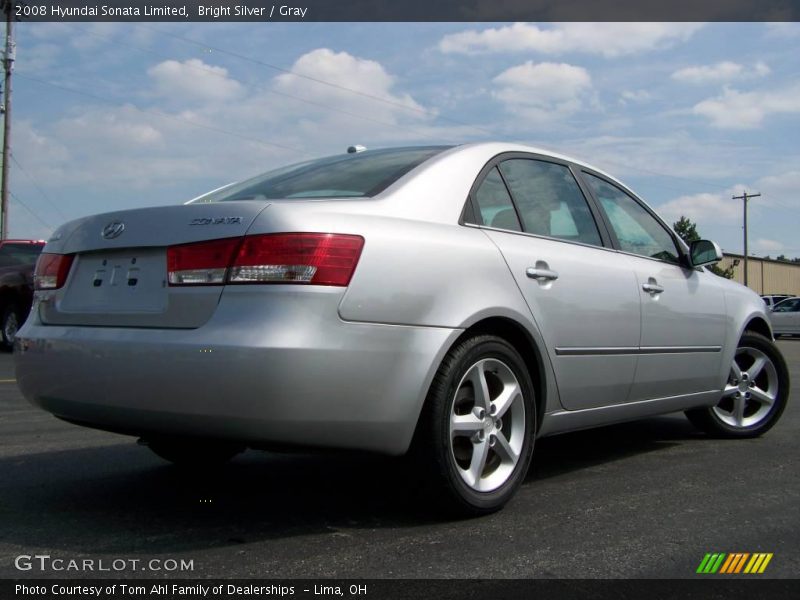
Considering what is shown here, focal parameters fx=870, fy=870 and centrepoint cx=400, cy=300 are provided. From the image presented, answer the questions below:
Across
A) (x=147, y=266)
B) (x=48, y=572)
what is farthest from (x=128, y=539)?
(x=147, y=266)

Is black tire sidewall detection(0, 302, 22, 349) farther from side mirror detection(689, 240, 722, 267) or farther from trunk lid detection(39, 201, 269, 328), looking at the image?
side mirror detection(689, 240, 722, 267)

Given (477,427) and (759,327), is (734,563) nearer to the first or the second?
(477,427)

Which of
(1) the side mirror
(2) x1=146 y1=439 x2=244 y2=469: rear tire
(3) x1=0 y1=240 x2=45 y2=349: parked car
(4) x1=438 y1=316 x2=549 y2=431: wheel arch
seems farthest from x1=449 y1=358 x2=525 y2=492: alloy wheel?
(3) x1=0 y1=240 x2=45 y2=349: parked car

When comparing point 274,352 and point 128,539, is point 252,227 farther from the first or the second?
point 128,539

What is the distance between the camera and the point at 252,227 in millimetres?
2994

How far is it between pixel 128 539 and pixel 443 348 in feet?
4.26

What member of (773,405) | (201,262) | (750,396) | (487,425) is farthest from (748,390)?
(201,262)

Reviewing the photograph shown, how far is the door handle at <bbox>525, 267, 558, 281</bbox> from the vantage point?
368cm

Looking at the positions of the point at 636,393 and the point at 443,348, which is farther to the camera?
the point at 636,393

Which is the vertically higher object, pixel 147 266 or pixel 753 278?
pixel 147 266

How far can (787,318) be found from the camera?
2986cm

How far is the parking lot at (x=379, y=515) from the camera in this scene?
284cm

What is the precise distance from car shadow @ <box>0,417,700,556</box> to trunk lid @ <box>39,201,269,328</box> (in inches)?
29.7
